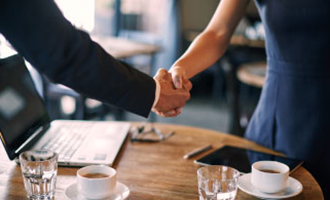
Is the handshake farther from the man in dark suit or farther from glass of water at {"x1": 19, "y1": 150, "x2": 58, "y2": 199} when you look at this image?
glass of water at {"x1": 19, "y1": 150, "x2": 58, "y2": 199}

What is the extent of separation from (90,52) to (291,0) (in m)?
0.72

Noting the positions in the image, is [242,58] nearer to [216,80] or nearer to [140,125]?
[216,80]

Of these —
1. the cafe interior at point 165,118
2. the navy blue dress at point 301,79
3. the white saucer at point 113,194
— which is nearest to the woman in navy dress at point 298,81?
the navy blue dress at point 301,79

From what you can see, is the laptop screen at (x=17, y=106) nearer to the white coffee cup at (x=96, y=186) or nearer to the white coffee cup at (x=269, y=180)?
the white coffee cup at (x=96, y=186)

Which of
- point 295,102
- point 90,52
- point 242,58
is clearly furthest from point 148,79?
point 242,58

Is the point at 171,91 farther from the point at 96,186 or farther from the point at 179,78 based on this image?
the point at 96,186

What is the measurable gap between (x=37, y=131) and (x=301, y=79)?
891 mm

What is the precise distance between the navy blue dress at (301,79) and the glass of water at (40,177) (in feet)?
2.66

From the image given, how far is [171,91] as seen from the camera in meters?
1.54

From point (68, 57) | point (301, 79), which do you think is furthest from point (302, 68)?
point (68, 57)

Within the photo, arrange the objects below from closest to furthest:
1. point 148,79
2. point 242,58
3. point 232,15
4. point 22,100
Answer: point 148,79
point 22,100
point 232,15
point 242,58

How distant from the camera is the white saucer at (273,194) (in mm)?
1130

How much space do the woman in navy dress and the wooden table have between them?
0.36 ft

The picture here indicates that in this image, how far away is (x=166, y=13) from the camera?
6441mm
